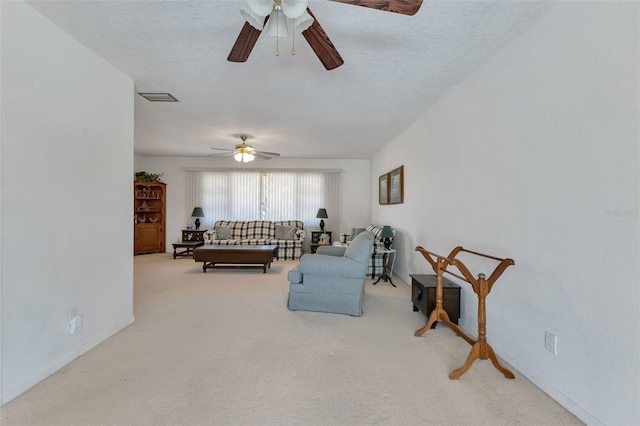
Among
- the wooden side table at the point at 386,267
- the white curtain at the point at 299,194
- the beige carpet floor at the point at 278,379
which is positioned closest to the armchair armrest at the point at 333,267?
the beige carpet floor at the point at 278,379

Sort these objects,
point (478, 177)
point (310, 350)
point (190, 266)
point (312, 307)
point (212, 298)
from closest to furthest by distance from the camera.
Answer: point (310, 350) → point (478, 177) → point (312, 307) → point (212, 298) → point (190, 266)

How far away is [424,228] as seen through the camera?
3.86 metres

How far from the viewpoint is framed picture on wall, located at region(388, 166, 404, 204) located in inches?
188

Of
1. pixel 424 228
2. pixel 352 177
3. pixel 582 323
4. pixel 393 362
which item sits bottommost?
pixel 393 362

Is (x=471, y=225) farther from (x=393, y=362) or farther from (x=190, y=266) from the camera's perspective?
(x=190, y=266)

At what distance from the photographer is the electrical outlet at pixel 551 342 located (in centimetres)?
180

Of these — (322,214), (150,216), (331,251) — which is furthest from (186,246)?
Result: (331,251)

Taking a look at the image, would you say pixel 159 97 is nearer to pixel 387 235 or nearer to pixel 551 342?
Answer: pixel 387 235

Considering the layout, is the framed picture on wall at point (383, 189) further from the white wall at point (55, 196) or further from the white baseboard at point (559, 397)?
the white wall at point (55, 196)

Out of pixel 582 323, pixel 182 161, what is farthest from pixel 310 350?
pixel 182 161

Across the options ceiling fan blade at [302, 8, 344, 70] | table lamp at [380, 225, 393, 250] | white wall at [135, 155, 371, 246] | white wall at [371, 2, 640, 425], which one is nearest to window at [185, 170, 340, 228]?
white wall at [135, 155, 371, 246]

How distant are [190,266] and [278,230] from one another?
6.94 feet

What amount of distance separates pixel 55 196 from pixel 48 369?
1.21 m

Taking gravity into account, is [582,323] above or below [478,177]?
below
